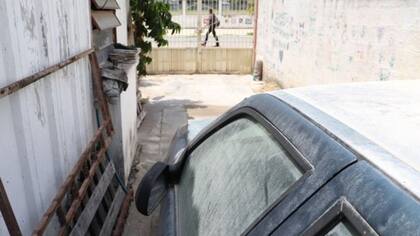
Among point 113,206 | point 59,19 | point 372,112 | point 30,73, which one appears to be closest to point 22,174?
point 30,73

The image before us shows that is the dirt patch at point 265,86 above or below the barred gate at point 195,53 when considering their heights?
below

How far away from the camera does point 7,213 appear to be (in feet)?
5.38

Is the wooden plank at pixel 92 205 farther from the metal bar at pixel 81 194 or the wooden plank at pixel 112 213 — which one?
the wooden plank at pixel 112 213

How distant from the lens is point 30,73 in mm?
2041

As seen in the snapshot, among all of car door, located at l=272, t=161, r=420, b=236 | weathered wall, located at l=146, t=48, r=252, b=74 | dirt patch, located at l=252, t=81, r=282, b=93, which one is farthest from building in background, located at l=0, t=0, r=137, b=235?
weathered wall, located at l=146, t=48, r=252, b=74

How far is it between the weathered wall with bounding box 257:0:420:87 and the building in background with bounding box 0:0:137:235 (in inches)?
140

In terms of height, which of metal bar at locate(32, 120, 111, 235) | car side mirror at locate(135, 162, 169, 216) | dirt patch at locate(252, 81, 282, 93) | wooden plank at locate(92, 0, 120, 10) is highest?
wooden plank at locate(92, 0, 120, 10)

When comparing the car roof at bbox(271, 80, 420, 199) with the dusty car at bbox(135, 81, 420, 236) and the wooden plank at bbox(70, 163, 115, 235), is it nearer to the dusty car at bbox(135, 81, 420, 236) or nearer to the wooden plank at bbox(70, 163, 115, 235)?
the dusty car at bbox(135, 81, 420, 236)

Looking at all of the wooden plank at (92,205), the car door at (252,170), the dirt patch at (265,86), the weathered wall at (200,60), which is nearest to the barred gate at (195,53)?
the weathered wall at (200,60)

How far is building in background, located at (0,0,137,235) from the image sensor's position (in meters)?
1.83

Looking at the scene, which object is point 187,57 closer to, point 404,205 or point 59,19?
point 59,19

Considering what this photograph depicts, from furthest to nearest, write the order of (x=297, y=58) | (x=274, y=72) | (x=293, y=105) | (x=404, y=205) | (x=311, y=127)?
(x=274, y=72)
(x=297, y=58)
(x=293, y=105)
(x=311, y=127)
(x=404, y=205)

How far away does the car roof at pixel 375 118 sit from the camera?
0.98 m

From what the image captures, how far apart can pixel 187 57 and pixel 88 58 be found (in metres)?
8.46
